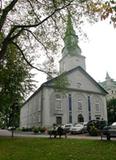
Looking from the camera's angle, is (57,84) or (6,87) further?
(6,87)

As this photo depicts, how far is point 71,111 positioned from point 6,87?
28.4 meters

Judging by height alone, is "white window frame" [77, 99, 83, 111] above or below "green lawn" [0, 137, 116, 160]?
above

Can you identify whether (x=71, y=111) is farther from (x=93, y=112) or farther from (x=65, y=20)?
(x=65, y=20)

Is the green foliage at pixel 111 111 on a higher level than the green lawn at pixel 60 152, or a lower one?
higher

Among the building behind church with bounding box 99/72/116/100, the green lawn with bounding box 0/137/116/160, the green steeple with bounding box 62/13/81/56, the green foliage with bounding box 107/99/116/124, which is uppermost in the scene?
the building behind church with bounding box 99/72/116/100

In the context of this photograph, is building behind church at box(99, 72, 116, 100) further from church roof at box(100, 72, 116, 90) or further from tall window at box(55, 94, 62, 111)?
tall window at box(55, 94, 62, 111)

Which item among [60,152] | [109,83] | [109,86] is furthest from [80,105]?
[60,152]

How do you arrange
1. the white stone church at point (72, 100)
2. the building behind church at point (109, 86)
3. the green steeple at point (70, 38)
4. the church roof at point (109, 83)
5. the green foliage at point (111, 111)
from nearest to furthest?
1. the green steeple at point (70, 38)
2. the white stone church at point (72, 100)
3. the green foliage at point (111, 111)
4. the building behind church at point (109, 86)
5. the church roof at point (109, 83)

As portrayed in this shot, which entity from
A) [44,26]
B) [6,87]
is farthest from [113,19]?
[6,87]

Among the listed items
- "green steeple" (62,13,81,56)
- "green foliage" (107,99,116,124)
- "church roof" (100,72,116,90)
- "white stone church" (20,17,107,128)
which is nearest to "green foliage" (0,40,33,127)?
"green steeple" (62,13,81,56)

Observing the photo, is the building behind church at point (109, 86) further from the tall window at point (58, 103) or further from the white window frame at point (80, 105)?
the tall window at point (58, 103)

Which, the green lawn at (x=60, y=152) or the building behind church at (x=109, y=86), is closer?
the green lawn at (x=60, y=152)

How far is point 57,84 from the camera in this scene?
2498 centimetres

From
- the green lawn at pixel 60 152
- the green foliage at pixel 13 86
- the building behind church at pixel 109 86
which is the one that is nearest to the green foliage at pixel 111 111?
the building behind church at pixel 109 86
